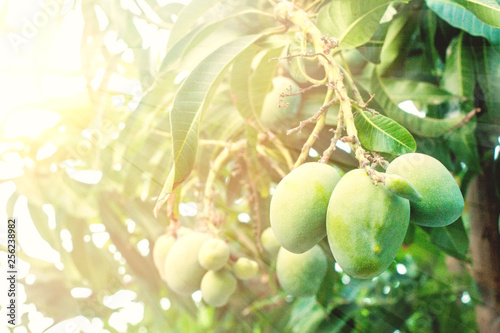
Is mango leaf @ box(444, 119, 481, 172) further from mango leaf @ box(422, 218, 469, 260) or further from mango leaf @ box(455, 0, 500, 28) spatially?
mango leaf @ box(455, 0, 500, 28)

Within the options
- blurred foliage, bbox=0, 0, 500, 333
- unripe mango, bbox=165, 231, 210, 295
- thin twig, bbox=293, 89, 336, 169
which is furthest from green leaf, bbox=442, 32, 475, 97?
unripe mango, bbox=165, 231, 210, 295

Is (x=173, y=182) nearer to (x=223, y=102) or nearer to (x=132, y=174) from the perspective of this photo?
(x=223, y=102)

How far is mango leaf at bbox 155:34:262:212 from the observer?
61 cm

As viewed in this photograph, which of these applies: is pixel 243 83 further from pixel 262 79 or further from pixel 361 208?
pixel 361 208

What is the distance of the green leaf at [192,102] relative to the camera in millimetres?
620

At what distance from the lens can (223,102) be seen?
1239mm

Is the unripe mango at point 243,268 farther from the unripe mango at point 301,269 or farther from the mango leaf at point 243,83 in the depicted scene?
the mango leaf at point 243,83

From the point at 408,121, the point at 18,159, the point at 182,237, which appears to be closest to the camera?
the point at 408,121

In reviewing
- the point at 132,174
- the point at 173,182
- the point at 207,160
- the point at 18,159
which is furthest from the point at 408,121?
the point at 18,159

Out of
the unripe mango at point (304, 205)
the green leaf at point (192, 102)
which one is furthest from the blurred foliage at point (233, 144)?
the unripe mango at point (304, 205)

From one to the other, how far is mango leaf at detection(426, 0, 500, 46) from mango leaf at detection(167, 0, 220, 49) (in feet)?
1.48

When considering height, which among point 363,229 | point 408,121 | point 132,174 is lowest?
point 132,174

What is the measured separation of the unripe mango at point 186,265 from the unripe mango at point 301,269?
0.67 ft

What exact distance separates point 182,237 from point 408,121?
1.87 ft
